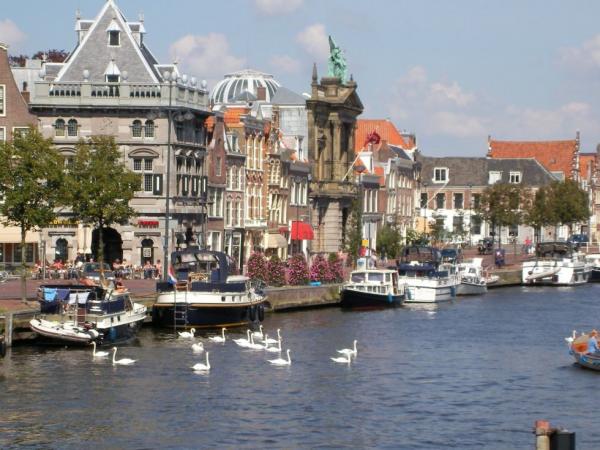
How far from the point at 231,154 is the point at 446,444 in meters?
69.1

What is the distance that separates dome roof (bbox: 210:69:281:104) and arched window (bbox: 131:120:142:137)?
3957cm

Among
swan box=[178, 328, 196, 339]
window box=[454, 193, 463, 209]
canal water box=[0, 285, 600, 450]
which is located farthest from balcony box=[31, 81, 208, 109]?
window box=[454, 193, 463, 209]

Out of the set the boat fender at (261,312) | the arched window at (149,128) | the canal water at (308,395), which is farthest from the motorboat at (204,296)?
the arched window at (149,128)

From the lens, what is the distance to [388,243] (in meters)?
142

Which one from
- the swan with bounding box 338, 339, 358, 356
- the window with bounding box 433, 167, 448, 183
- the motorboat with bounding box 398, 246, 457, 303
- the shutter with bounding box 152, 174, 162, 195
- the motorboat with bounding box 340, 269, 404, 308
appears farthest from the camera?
the window with bounding box 433, 167, 448, 183

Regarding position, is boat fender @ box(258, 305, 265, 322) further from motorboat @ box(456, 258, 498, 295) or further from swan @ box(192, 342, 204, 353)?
motorboat @ box(456, 258, 498, 295)

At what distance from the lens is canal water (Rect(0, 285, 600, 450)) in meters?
50.6

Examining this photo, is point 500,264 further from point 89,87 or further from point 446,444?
point 446,444

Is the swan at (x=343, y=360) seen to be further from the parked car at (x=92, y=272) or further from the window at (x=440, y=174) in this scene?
the window at (x=440, y=174)

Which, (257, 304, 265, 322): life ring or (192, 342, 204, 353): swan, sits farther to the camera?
(257, 304, 265, 322): life ring

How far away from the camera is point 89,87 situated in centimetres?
10450

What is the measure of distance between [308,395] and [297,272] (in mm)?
42393

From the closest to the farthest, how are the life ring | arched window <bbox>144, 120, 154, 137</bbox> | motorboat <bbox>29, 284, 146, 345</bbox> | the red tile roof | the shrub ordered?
1. motorboat <bbox>29, 284, 146, 345</bbox>
2. the life ring
3. the shrub
4. arched window <bbox>144, 120, 154, 137</bbox>
5. the red tile roof

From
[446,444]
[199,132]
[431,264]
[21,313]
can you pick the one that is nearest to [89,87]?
[199,132]
